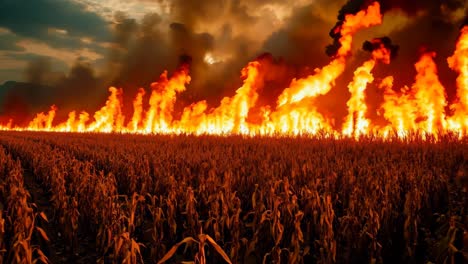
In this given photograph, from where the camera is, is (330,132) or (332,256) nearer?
(332,256)

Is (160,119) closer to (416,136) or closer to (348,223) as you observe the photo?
(416,136)

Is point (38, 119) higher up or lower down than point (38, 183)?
higher up

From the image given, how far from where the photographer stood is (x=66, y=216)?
4.56 meters

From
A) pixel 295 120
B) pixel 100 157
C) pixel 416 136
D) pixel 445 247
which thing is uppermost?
pixel 295 120

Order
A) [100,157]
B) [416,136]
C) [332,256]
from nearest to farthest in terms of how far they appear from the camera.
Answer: [332,256], [100,157], [416,136]

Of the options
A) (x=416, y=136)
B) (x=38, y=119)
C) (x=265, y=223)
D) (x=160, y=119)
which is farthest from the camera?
(x=38, y=119)

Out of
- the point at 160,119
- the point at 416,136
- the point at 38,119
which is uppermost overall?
the point at 38,119

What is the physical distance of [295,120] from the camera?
25.6 meters

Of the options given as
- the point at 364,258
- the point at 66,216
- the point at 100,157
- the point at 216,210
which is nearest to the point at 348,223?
the point at 364,258

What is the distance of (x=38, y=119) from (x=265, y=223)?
96.2m

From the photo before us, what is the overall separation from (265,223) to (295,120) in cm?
2187

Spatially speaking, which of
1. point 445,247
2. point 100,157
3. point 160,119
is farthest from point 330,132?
point 160,119

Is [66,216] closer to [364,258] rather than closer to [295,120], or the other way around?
[364,258]

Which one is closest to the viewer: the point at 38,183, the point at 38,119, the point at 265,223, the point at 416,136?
the point at 265,223
